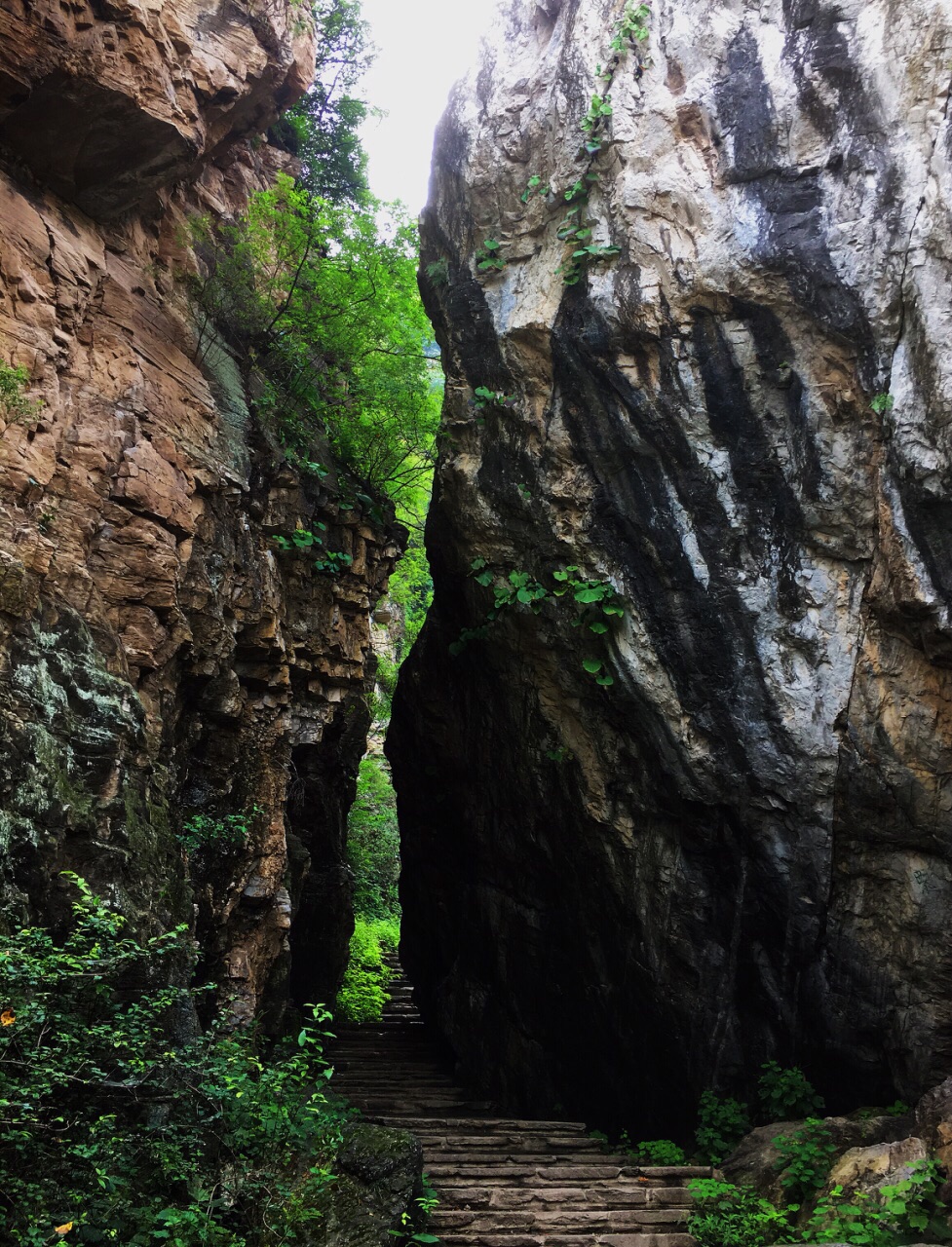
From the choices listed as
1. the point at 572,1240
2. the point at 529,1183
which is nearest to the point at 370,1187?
the point at 572,1240

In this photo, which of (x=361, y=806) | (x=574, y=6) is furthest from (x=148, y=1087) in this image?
(x=361, y=806)

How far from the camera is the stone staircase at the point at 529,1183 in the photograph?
6543 mm

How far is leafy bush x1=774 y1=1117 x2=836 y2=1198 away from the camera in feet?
20.9

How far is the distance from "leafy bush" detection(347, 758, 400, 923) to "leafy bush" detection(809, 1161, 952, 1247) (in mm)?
14519

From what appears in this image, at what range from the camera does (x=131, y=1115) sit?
5227mm

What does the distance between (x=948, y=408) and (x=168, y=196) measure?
26.9ft

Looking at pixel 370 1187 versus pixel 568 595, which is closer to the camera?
pixel 370 1187

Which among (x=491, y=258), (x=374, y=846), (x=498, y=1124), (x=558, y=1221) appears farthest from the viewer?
(x=374, y=846)

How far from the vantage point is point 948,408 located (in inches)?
269

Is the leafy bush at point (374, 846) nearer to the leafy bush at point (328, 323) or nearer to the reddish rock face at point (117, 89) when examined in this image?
the leafy bush at point (328, 323)

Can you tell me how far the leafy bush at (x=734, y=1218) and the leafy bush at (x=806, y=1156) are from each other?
0.21 metres

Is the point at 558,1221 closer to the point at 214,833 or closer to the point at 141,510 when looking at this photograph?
the point at 214,833

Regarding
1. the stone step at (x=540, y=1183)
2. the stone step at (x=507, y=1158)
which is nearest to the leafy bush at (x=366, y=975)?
the stone step at (x=507, y=1158)

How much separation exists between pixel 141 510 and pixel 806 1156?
7.48 metres
